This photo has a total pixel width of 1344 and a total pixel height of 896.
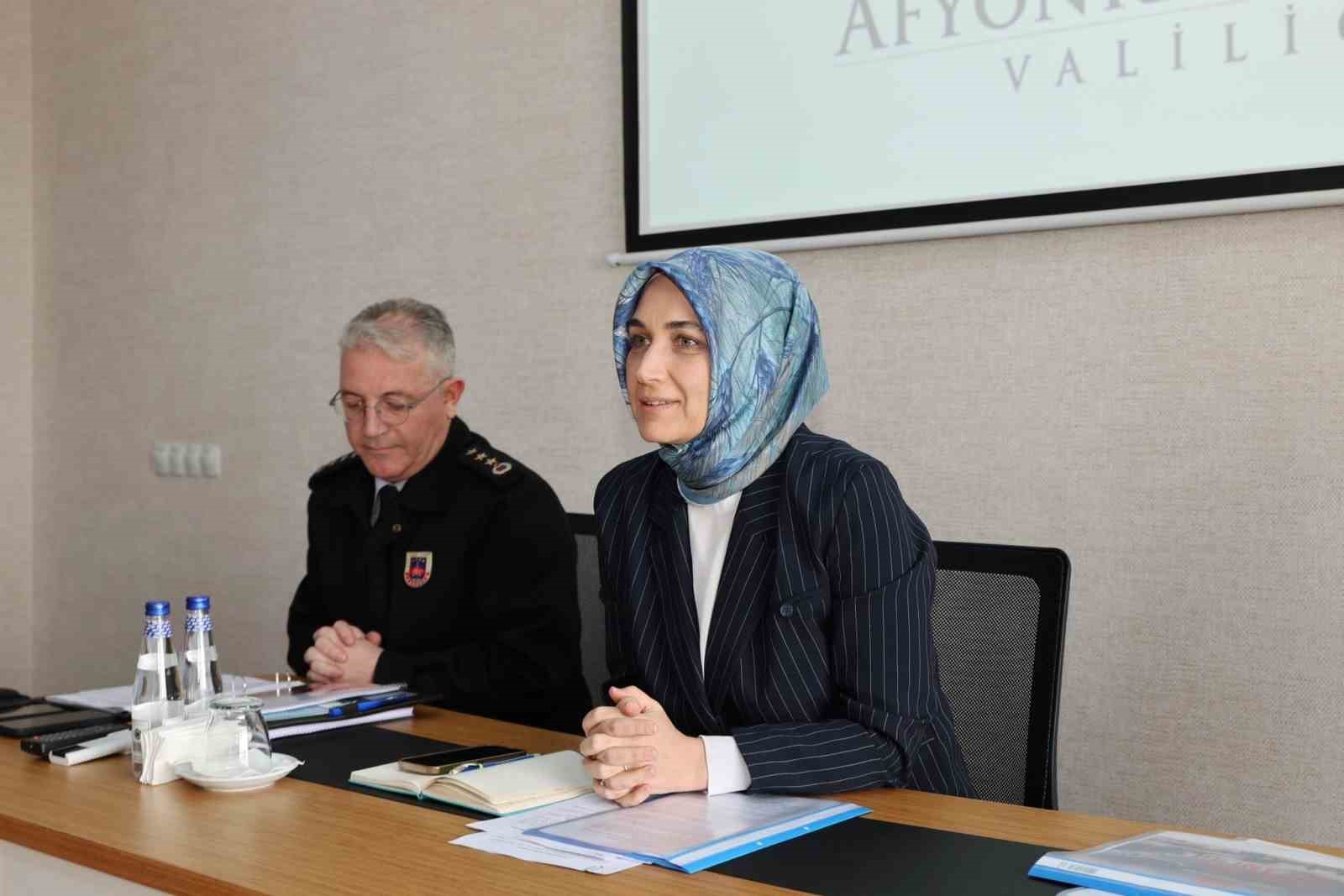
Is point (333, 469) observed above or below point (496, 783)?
above

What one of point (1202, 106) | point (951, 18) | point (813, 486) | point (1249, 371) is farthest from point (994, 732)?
point (951, 18)

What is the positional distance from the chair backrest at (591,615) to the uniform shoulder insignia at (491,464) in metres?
0.16

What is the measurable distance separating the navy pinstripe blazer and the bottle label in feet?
1.78

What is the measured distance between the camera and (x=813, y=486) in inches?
62.9

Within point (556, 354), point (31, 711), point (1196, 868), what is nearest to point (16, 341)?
point (556, 354)

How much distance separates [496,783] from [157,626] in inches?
17.3

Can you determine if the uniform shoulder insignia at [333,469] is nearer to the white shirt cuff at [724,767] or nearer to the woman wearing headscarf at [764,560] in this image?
the woman wearing headscarf at [764,560]

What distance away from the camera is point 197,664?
5.25 feet

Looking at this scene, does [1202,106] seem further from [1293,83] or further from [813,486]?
[813,486]

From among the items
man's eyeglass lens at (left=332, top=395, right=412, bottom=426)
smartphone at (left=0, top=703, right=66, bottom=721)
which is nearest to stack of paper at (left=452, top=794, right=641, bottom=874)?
smartphone at (left=0, top=703, right=66, bottom=721)

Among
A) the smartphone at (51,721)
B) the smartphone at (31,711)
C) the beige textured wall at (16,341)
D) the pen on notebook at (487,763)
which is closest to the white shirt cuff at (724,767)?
the pen on notebook at (487,763)

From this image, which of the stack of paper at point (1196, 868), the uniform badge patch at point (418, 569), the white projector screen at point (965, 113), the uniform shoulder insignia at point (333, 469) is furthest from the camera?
the uniform shoulder insignia at point (333, 469)

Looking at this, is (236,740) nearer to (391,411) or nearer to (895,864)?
(895,864)

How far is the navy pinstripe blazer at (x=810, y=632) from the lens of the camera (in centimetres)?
146
